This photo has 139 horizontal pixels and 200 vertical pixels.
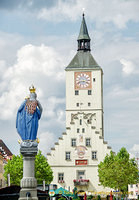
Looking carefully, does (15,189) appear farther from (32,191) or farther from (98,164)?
(98,164)

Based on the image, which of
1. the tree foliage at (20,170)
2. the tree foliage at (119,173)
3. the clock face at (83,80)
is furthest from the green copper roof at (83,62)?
the tree foliage at (20,170)

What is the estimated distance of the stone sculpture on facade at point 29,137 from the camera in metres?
45.0

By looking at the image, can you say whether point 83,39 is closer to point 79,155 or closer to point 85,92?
point 85,92

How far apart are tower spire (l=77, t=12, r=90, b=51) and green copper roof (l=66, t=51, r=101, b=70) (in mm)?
2381

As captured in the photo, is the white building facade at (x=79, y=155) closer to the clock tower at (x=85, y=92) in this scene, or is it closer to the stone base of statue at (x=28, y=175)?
the clock tower at (x=85, y=92)

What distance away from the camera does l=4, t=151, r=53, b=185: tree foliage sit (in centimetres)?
8381

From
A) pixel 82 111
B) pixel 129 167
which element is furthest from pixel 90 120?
pixel 129 167

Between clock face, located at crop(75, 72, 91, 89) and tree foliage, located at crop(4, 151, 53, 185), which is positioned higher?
clock face, located at crop(75, 72, 91, 89)

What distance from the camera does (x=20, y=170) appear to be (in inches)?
3300

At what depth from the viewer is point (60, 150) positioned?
326ft

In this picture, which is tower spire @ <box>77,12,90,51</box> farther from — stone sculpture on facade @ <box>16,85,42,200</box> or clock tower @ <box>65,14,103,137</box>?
stone sculpture on facade @ <box>16,85,42,200</box>

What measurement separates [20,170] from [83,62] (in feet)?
108

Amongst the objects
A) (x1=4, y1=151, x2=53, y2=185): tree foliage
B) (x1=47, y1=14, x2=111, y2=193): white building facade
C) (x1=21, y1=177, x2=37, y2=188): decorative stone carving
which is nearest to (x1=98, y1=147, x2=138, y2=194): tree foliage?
(x1=4, y1=151, x2=53, y2=185): tree foliage

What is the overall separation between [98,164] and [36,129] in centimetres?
5237
